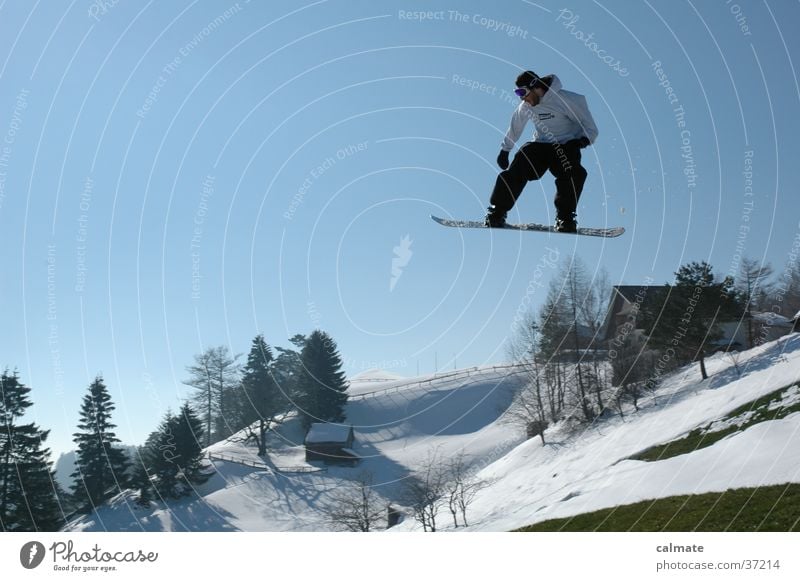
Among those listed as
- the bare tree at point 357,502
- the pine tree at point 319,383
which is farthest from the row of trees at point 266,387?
the bare tree at point 357,502

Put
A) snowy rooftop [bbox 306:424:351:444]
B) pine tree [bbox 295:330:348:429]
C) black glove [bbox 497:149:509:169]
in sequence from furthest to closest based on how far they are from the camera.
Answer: pine tree [bbox 295:330:348:429] < snowy rooftop [bbox 306:424:351:444] < black glove [bbox 497:149:509:169]

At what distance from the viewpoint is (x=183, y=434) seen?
22906 millimetres

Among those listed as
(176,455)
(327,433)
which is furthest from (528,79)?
(327,433)

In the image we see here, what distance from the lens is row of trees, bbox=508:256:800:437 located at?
25.1m

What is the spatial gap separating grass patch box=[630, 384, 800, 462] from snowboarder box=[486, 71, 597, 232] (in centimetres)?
1653

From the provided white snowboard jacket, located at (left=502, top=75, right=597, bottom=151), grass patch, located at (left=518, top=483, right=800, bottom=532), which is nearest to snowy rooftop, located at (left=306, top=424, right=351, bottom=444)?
grass patch, located at (left=518, top=483, right=800, bottom=532)

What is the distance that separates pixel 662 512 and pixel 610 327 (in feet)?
64.8

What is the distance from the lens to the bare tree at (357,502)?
2450 cm

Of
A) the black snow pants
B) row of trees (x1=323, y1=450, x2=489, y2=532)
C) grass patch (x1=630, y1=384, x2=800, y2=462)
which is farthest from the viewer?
row of trees (x1=323, y1=450, x2=489, y2=532)

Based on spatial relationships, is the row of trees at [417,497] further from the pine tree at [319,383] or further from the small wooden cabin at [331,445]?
the pine tree at [319,383]

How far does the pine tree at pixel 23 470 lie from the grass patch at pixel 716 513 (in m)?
13.4

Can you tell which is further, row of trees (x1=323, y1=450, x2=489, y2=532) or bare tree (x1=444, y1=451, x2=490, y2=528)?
row of trees (x1=323, y1=450, x2=489, y2=532)

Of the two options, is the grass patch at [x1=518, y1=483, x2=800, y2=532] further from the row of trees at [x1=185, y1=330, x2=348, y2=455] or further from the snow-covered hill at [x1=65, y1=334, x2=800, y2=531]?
the row of trees at [x1=185, y1=330, x2=348, y2=455]

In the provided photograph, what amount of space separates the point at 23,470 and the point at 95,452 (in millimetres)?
3721
